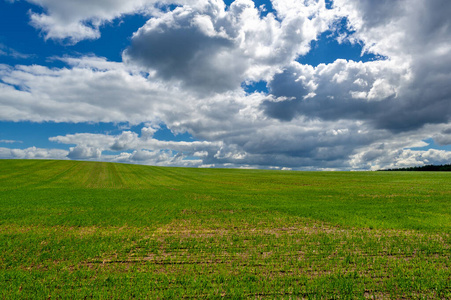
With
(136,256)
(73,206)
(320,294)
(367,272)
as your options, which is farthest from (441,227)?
(73,206)

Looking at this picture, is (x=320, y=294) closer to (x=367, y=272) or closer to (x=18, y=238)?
(x=367, y=272)

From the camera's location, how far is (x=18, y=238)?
54.2ft

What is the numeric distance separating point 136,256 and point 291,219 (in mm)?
14082

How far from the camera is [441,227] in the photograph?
1930cm

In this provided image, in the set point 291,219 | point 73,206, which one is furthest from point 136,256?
point 73,206

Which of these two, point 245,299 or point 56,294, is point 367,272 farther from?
point 56,294

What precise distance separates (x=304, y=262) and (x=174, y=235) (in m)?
9.16

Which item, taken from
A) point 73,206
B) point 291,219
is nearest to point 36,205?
point 73,206

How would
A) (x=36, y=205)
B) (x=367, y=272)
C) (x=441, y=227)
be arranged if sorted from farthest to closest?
1. (x=36, y=205)
2. (x=441, y=227)
3. (x=367, y=272)

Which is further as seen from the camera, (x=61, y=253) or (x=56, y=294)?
(x=61, y=253)

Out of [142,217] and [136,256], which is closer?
[136,256]

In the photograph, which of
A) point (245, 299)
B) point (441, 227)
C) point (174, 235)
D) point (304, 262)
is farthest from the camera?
point (441, 227)

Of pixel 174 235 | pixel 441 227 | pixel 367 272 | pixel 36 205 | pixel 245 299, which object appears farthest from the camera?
pixel 36 205

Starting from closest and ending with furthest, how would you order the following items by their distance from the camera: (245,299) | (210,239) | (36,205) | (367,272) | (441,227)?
(245,299)
(367,272)
(210,239)
(441,227)
(36,205)
